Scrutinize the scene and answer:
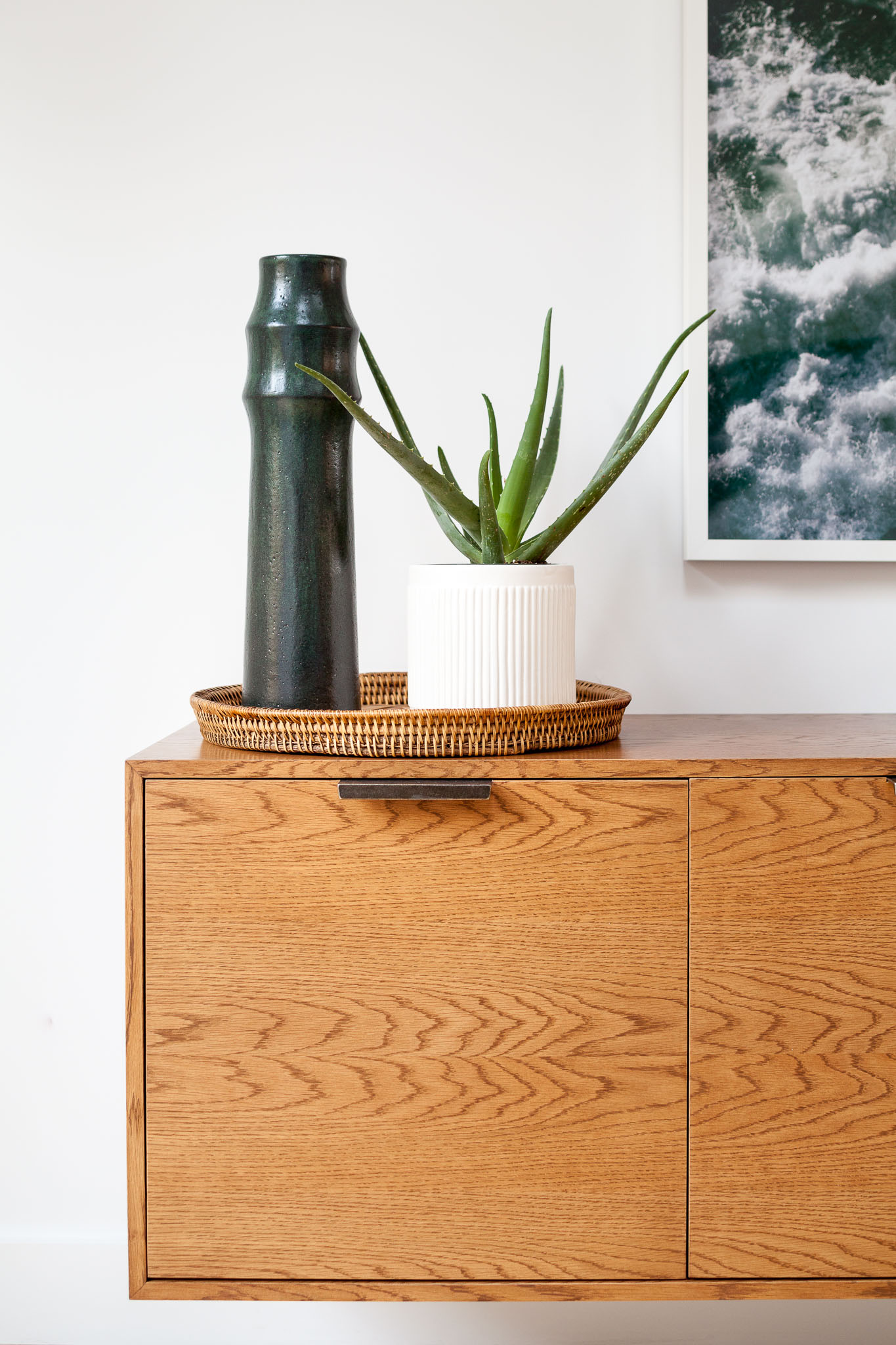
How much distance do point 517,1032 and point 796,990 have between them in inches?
8.6

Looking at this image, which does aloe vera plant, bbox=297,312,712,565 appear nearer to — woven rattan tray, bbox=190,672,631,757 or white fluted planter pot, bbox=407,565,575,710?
white fluted planter pot, bbox=407,565,575,710

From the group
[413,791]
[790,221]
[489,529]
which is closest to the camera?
[413,791]

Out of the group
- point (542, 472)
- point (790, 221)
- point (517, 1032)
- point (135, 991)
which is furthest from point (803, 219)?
point (135, 991)

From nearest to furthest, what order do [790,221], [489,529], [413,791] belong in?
[413,791]
[489,529]
[790,221]

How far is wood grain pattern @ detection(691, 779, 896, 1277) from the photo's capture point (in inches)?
32.0

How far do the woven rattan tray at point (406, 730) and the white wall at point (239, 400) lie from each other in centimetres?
34

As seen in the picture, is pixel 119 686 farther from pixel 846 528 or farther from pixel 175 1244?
pixel 846 528

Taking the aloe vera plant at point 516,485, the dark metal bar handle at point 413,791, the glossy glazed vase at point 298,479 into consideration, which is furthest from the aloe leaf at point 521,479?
the dark metal bar handle at point 413,791

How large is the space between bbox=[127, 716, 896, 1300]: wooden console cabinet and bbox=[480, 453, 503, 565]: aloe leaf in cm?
21

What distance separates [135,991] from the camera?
Answer: 2.67 ft

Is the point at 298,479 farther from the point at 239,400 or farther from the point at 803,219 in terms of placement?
the point at 803,219

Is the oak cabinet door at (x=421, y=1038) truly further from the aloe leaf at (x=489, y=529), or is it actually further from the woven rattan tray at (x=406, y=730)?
the aloe leaf at (x=489, y=529)

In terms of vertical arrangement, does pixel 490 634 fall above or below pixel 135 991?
above

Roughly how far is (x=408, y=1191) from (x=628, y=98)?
3.61 feet
